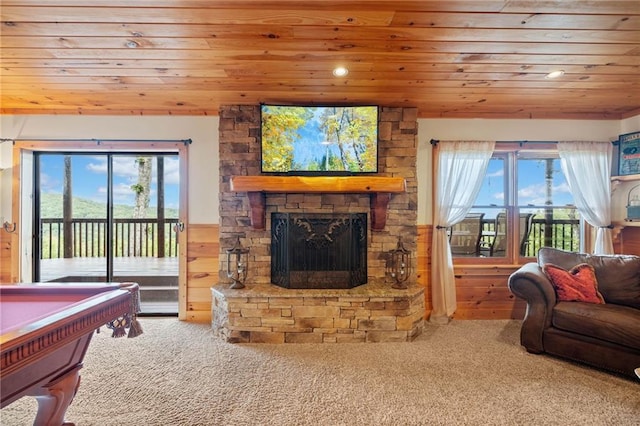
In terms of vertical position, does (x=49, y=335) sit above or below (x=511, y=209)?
below

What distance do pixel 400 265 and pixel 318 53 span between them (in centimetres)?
219

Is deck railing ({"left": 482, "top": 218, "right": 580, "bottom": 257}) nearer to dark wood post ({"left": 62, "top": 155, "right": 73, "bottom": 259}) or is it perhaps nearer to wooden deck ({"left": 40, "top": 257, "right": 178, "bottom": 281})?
wooden deck ({"left": 40, "top": 257, "right": 178, "bottom": 281})

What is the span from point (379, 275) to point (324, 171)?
130 cm

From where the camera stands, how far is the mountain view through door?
3611 mm

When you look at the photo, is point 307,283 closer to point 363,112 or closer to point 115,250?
point 363,112

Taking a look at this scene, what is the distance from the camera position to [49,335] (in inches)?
46.1

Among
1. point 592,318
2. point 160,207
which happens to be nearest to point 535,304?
point 592,318

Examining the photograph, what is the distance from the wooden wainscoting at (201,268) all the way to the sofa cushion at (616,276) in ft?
11.4

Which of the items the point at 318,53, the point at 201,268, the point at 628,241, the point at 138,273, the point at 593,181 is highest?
the point at 318,53

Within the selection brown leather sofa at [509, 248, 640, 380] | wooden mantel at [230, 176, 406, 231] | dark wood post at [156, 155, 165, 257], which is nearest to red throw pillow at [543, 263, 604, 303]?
brown leather sofa at [509, 248, 640, 380]

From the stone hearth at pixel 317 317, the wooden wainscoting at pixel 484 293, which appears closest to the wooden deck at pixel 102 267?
the stone hearth at pixel 317 317

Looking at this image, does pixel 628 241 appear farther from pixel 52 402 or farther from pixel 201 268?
pixel 52 402

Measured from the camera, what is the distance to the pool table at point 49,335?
1.09 metres

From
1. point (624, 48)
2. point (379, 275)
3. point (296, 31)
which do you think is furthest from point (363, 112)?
point (624, 48)
